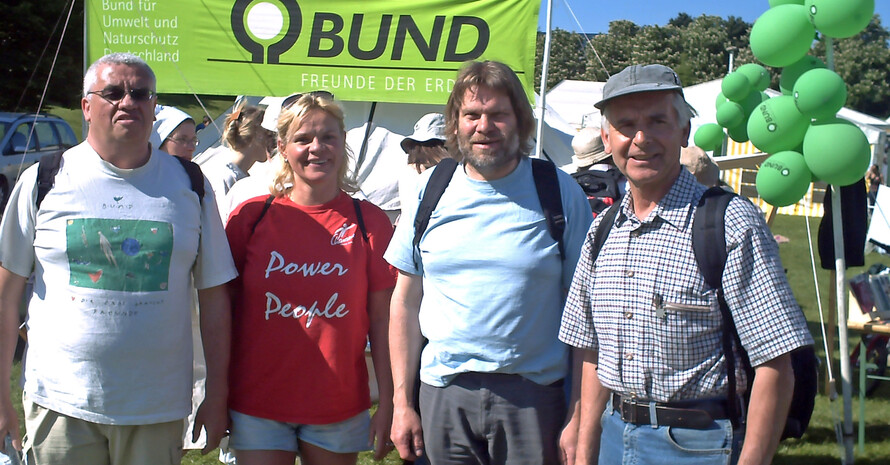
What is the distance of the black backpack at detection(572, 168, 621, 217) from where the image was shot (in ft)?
12.6

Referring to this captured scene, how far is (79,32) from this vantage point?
68.7ft

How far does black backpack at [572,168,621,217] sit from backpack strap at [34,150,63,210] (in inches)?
91.7

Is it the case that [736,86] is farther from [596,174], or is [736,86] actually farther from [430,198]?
[430,198]

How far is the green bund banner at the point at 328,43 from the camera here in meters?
6.48

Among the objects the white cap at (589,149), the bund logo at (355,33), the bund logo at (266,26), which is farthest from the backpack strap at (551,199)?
the bund logo at (266,26)

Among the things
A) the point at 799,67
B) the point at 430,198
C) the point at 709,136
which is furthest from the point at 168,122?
the point at 709,136

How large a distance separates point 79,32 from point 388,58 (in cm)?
1755

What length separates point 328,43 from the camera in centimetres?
654

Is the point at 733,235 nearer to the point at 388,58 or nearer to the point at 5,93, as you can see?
the point at 388,58

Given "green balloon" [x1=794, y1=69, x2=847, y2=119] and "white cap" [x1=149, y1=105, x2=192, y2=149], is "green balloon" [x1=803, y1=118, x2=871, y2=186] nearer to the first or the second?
"green balloon" [x1=794, y1=69, x2=847, y2=119]

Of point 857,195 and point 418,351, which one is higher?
point 857,195

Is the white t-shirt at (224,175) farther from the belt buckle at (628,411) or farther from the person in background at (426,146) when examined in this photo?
the belt buckle at (628,411)

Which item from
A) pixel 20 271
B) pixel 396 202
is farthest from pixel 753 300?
pixel 396 202

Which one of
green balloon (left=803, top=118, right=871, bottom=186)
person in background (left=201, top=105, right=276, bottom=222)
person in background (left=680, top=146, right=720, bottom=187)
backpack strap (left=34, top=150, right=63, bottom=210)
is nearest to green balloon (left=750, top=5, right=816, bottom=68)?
green balloon (left=803, top=118, right=871, bottom=186)
